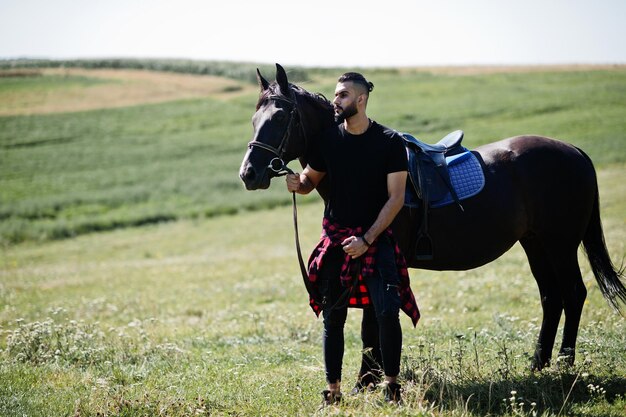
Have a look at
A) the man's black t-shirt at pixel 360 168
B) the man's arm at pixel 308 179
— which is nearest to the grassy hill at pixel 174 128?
the man's arm at pixel 308 179

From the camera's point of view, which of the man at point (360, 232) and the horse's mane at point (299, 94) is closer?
the man at point (360, 232)

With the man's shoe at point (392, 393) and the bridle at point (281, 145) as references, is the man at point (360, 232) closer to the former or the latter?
the man's shoe at point (392, 393)

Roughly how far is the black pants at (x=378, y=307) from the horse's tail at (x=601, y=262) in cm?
306

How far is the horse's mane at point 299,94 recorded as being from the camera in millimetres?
5383

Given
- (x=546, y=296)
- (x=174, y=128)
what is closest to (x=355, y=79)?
(x=546, y=296)

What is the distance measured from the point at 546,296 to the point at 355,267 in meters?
2.84

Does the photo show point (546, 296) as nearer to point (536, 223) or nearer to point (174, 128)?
point (536, 223)

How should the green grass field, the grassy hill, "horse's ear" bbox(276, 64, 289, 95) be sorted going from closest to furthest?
"horse's ear" bbox(276, 64, 289, 95) → the green grass field → the grassy hill

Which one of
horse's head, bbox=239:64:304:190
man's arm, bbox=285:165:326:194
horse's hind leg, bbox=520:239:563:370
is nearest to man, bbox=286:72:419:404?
man's arm, bbox=285:165:326:194

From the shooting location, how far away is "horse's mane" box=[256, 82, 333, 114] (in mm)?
5383

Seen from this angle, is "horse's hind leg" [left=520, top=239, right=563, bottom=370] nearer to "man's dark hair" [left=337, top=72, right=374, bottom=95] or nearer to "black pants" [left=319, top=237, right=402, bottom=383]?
"black pants" [left=319, top=237, right=402, bottom=383]

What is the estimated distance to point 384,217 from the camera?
191 inches

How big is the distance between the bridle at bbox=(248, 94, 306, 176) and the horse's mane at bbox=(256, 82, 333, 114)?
5 cm

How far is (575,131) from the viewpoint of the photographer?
3862cm
